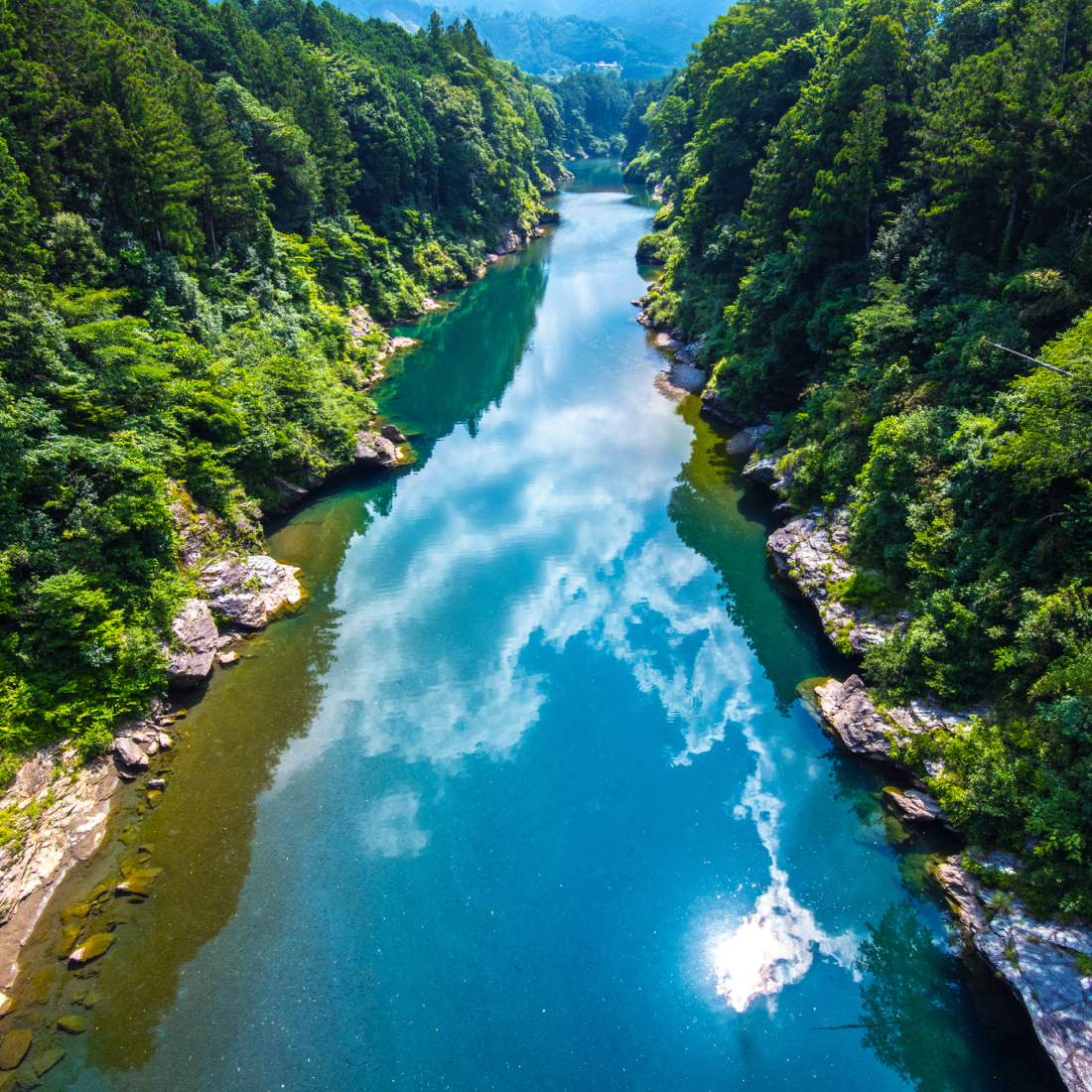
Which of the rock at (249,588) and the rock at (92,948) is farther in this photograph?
the rock at (249,588)

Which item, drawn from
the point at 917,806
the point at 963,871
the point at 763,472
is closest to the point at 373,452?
the point at 763,472

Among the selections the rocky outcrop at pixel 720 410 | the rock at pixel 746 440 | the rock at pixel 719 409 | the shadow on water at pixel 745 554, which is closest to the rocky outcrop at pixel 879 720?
the shadow on water at pixel 745 554

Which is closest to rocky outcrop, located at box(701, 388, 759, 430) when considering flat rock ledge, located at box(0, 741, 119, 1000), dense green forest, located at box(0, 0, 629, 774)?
dense green forest, located at box(0, 0, 629, 774)

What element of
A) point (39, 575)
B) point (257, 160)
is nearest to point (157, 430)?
point (39, 575)

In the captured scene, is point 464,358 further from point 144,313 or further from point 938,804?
point 938,804

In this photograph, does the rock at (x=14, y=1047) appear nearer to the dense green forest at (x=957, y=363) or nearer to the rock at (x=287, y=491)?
the rock at (x=287, y=491)

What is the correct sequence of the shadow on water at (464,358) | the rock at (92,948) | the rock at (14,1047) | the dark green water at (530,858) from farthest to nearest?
the shadow on water at (464,358), the rock at (92,948), the dark green water at (530,858), the rock at (14,1047)
